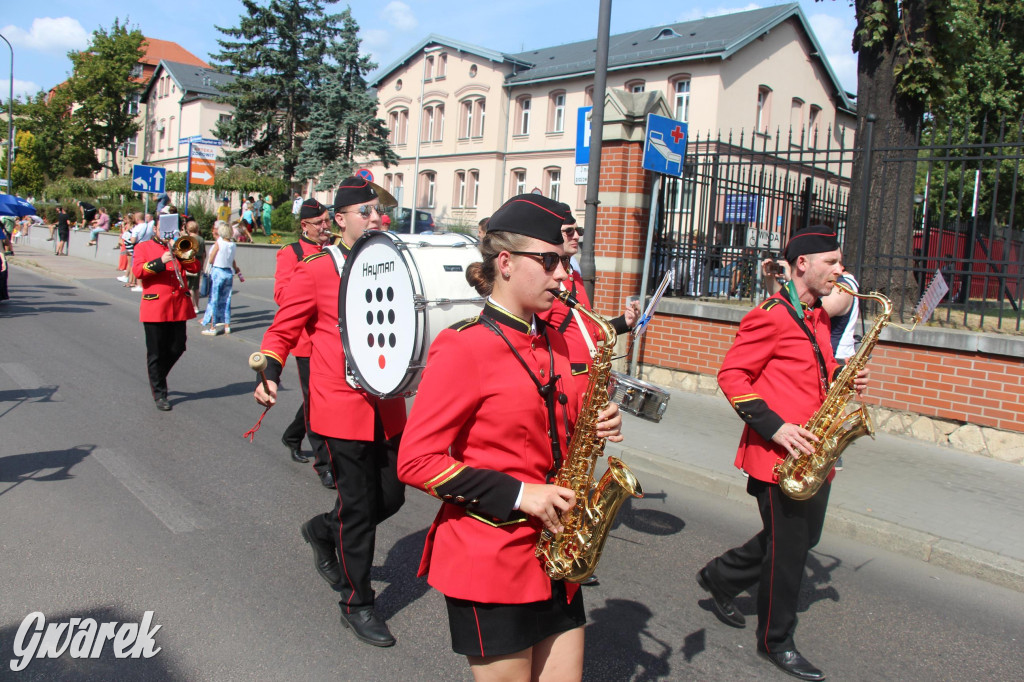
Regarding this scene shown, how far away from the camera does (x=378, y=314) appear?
359 cm

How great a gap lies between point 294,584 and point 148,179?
18571 millimetres

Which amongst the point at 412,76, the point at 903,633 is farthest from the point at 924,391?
the point at 412,76

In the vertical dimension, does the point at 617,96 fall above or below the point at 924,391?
above

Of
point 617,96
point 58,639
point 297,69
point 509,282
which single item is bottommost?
point 58,639

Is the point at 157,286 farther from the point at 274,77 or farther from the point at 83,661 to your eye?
the point at 274,77

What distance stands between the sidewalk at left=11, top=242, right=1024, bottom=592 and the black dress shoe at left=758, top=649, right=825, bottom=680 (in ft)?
6.98

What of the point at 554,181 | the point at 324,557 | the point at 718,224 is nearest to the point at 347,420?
the point at 324,557

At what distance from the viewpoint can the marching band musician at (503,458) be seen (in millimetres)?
2182

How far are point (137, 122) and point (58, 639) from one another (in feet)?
238

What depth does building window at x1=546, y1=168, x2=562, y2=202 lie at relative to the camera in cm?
4085

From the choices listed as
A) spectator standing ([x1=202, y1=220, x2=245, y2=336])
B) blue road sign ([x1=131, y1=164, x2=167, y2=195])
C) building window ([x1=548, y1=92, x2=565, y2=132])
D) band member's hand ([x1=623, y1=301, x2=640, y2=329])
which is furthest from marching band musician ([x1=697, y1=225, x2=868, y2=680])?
building window ([x1=548, y1=92, x2=565, y2=132])

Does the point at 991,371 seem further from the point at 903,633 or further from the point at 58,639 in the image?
the point at 58,639

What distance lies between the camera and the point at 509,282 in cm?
232

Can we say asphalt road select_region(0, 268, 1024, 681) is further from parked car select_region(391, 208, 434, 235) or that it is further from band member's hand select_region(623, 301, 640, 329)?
parked car select_region(391, 208, 434, 235)
